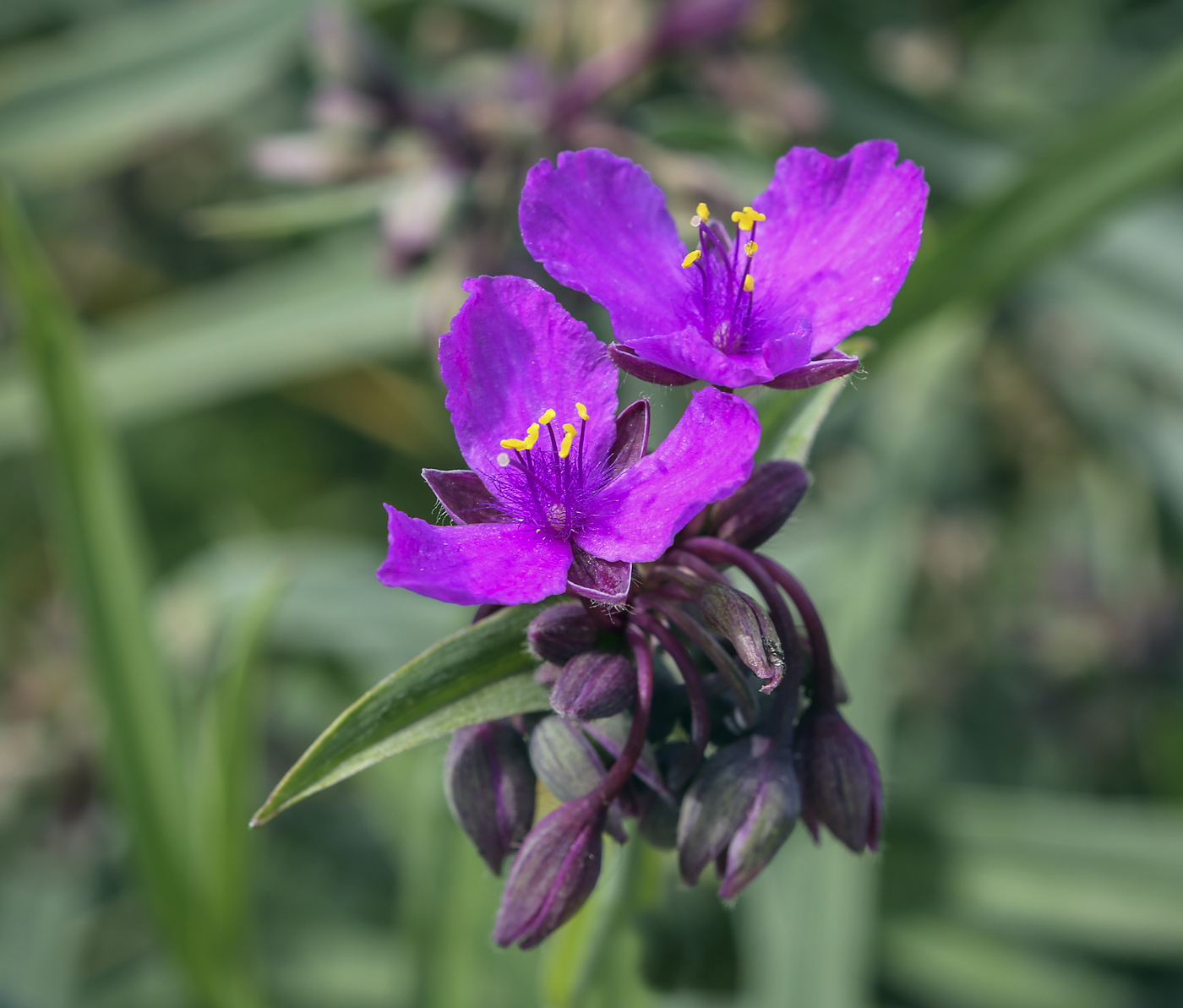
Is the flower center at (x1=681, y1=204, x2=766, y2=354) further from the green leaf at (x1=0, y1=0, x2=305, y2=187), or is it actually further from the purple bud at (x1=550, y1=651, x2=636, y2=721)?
the green leaf at (x1=0, y1=0, x2=305, y2=187)

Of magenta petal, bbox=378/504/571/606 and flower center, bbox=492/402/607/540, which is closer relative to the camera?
→ magenta petal, bbox=378/504/571/606

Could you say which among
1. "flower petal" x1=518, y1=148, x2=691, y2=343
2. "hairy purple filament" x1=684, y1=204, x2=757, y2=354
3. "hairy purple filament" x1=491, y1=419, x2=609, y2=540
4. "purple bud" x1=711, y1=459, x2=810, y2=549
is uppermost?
"flower petal" x1=518, y1=148, x2=691, y2=343

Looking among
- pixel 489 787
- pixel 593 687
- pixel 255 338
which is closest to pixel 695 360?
pixel 593 687

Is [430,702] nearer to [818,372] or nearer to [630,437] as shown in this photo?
[630,437]

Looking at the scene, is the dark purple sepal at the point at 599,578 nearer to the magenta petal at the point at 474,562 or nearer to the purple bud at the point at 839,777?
the magenta petal at the point at 474,562

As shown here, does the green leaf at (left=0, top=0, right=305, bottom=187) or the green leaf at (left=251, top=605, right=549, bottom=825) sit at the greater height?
the green leaf at (left=251, top=605, right=549, bottom=825)

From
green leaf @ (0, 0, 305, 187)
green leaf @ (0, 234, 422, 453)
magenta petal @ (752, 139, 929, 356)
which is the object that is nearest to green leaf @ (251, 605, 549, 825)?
magenta petal @ (752, 139, 929, 356)

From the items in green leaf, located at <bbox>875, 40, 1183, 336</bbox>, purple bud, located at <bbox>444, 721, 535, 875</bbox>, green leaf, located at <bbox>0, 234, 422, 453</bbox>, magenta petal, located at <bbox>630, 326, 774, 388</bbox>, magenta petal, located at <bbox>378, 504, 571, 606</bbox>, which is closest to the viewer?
magenta petal, located at <bbox>378, 504, 571, 606</bbox>
